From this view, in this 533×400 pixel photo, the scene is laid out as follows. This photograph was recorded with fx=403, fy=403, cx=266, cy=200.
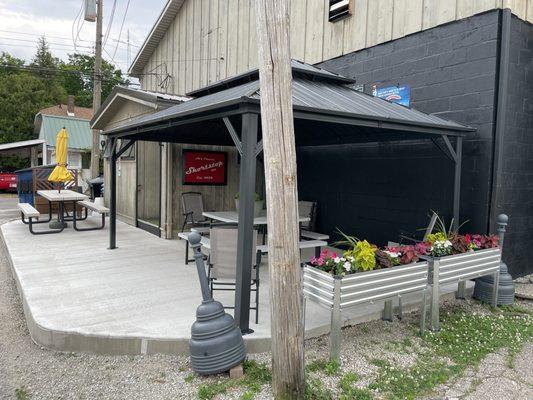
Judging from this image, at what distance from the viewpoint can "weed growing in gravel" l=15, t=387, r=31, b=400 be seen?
268cm

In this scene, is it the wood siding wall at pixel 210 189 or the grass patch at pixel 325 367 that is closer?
the grass patch at pixel 325 367

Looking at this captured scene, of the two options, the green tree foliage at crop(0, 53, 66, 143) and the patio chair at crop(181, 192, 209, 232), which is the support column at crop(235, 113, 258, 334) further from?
the green tree foliage at crop(0, 53, 66, 143)

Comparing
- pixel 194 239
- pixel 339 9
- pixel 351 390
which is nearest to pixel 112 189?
pixel 194 239

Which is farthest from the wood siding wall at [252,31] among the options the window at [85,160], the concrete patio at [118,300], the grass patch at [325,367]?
the window at [85,160]

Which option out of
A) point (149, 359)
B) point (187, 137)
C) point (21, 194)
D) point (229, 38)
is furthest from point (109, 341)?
point (21, 194)

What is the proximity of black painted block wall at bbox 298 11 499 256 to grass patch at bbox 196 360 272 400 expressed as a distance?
3851 mm

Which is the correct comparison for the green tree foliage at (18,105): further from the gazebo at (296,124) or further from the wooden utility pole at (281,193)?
the wooden utility pole at (281,193)

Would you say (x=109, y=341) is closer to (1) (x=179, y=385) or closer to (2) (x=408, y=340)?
(1) (x=179, y=385)

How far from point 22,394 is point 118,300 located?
1.54 m

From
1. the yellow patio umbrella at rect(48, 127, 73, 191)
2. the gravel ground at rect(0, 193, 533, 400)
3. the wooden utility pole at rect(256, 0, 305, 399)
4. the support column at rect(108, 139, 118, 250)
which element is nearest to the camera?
the wooden utility pole at rect(256, 0, 305, 399)

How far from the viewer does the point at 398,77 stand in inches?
253

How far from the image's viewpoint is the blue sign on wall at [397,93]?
6285 millimetres

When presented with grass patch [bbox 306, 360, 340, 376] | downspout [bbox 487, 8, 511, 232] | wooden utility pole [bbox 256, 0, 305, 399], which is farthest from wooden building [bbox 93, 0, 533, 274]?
grass patch [bbox 306, 360, 340, 376]

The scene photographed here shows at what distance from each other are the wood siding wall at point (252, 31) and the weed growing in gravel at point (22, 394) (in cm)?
563
